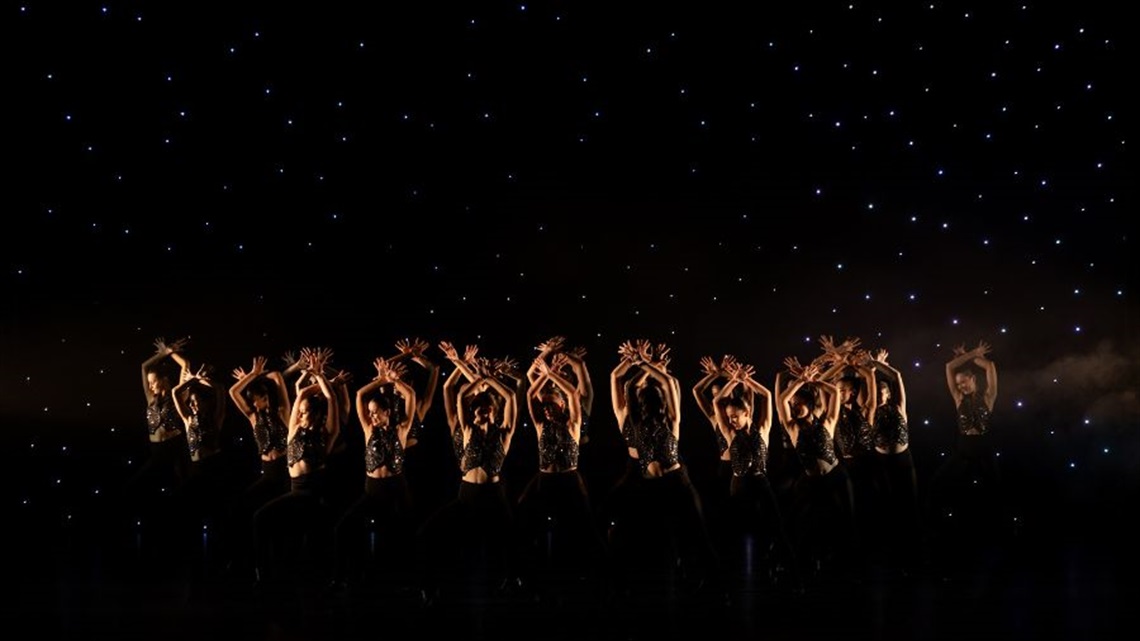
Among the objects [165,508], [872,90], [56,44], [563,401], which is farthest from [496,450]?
[56,44]

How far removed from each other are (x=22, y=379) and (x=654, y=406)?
15.8 feet

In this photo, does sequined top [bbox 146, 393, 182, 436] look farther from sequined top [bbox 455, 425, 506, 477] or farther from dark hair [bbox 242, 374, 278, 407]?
sequined top [bbox 455, 425, 506, 477]

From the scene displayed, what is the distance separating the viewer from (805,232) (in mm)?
8477

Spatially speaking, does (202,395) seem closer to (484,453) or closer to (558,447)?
(484,453)

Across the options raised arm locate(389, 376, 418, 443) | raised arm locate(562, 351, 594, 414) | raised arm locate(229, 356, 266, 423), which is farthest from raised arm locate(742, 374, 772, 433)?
raised arm locate(229, 356, 266, 423)

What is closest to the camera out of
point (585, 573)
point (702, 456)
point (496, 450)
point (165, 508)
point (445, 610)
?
point (445, 610)

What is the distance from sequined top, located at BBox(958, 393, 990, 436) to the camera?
6.91 m

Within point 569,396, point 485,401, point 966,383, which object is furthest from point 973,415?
point 485,401

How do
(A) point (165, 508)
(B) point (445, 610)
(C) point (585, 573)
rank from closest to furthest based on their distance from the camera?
(B) point (445, 610) < (C) point (585, 573) < (A) point (165, 508)

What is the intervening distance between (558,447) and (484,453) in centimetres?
38

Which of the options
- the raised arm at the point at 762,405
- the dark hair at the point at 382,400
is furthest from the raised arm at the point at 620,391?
the dark hair at the point at 382,400

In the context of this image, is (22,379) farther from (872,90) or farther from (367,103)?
(872,90)

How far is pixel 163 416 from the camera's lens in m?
7.38

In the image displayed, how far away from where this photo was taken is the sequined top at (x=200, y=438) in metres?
6.98
